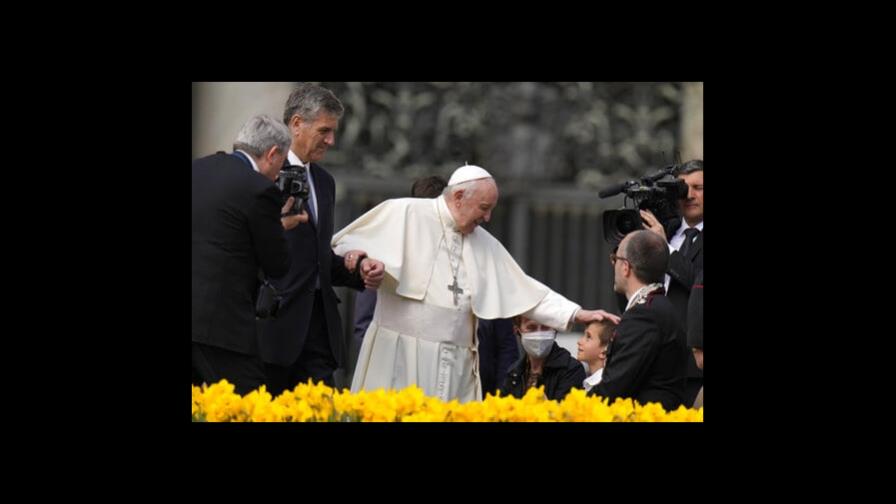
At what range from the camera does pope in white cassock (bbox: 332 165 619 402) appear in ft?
26.6

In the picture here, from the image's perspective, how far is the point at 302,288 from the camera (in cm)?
769

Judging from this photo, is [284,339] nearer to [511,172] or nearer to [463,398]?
[463,398]

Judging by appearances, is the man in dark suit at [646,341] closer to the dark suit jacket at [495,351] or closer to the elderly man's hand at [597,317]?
the elderly man's hand at [597,317]

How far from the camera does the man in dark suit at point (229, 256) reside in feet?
22.4

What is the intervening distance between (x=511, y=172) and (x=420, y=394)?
9.46 metres

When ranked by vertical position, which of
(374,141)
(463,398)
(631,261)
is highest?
(374,141)

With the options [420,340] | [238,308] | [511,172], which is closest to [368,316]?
[420,340]

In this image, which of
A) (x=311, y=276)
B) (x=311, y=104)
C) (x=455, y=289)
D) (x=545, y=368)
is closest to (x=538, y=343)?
(x=545, y=368)

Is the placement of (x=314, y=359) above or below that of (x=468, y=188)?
below

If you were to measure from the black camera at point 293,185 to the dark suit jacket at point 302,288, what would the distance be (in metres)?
0.20

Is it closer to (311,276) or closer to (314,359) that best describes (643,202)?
(311,276)

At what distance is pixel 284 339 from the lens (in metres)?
7.64

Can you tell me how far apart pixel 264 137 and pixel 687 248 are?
1987 millimetres

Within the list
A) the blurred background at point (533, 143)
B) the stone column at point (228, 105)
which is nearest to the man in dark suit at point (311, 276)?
the stone column at point (228, 105)
